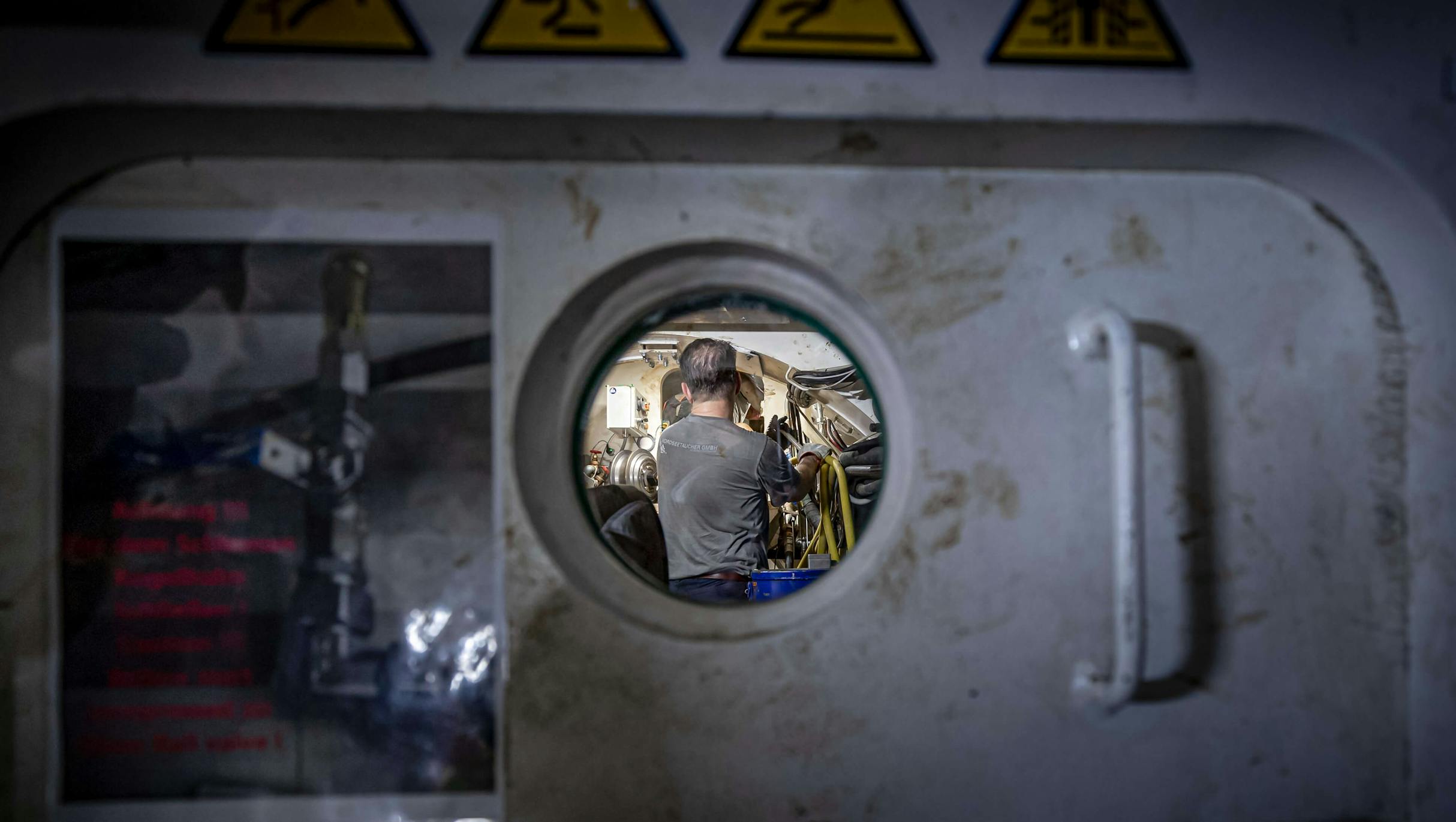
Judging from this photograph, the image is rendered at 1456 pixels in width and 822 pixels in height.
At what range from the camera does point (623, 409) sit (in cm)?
595

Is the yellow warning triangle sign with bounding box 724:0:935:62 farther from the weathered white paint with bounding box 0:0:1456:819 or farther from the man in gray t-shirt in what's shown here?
the man in gray t-shirt

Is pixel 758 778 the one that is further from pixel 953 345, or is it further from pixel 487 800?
pixel 953 345

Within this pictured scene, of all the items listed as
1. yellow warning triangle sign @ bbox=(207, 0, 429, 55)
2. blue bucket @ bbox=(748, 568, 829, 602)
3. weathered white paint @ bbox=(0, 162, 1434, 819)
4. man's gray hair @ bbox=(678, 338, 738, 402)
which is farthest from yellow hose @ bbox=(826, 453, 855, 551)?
yellow warning triangle sign @ bbox=(207, 0, 429, 55)

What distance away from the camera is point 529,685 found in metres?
1.32

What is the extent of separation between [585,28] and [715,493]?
2260mm

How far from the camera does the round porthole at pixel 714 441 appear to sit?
1.41 metres

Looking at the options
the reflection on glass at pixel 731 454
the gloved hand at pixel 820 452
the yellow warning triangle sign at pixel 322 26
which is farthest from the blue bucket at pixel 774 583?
the yellow warning triangle sign at pixel 322 26

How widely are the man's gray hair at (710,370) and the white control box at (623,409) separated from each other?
2.58 m

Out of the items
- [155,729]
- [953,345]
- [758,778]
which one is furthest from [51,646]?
[953,345]

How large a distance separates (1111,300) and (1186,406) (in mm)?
217

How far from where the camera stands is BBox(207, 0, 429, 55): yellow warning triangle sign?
3.89ft

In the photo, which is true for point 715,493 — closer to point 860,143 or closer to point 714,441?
point 714,441

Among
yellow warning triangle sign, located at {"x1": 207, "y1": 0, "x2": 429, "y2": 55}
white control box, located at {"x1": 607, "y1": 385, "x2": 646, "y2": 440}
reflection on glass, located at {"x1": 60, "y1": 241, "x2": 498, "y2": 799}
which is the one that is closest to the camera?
yellow warning triangle sign, located at {"x1": 207, "y1": 0, "x2": 429, "y2": 55}

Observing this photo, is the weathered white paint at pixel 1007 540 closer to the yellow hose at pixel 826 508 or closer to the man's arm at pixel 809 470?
the man's arm at pixel 809 470
